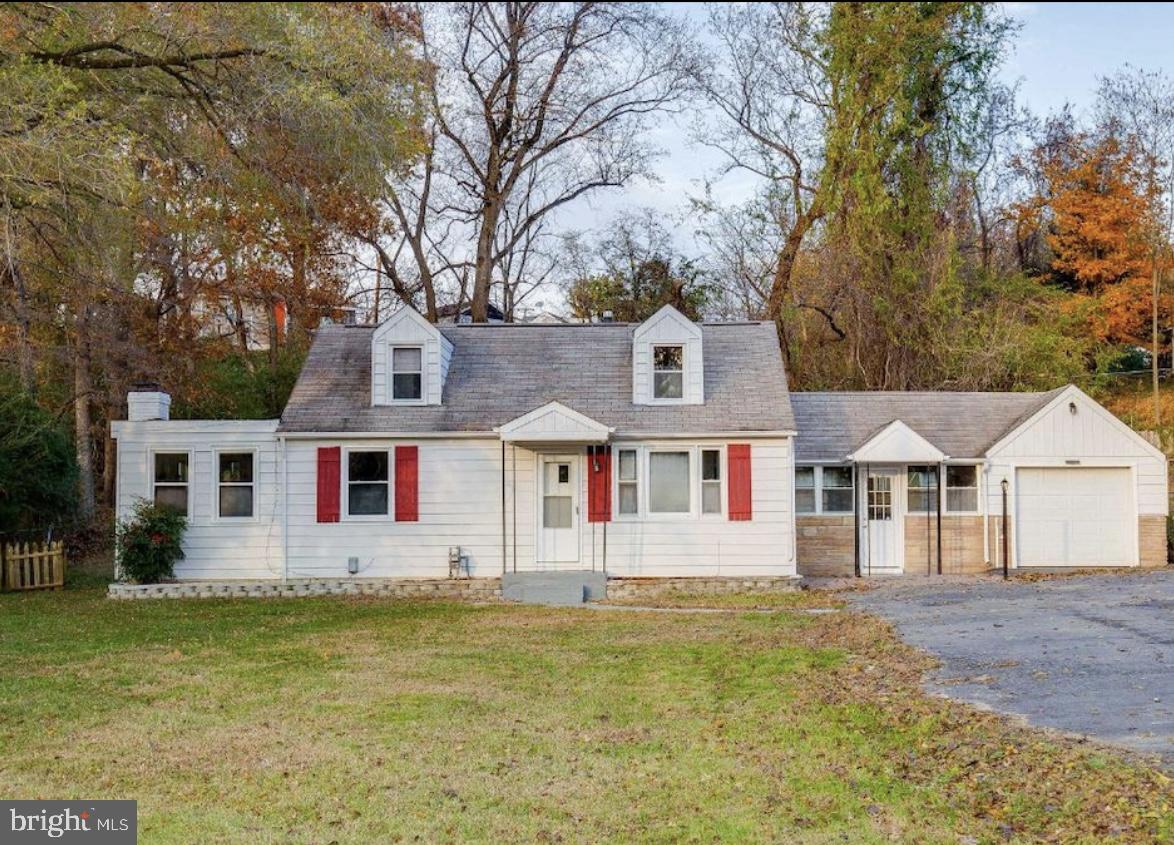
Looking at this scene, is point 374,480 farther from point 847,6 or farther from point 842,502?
point 847,6

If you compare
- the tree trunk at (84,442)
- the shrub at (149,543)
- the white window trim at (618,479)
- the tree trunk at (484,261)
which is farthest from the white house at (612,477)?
→ the tree trunk at (484,261)

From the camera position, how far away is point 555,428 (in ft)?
55.8

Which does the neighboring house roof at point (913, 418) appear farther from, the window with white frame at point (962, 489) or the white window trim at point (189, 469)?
the white window trim at point (189, 469)

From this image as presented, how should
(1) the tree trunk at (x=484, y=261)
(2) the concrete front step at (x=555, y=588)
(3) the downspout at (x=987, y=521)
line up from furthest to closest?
1. (1) the tree trunk at (x=484, y=261)
2. (3) the downspout at (x=987, y=521)
3. (2) the concrete front step at (x=555, y=588)

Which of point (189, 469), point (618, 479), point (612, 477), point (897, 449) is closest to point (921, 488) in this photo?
point (897, 449)

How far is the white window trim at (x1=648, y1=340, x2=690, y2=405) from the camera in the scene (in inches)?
726

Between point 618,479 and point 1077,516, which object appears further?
point 1077,516

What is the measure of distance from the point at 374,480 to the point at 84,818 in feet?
39.8

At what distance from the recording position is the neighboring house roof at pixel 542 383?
1797cm

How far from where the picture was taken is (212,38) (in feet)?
37.8

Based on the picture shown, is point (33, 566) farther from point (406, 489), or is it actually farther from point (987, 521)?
point (987, 521)

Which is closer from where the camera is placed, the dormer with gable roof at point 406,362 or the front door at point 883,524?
the dormer with gable roof at point 406,362

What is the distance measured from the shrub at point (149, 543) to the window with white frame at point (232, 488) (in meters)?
0.74

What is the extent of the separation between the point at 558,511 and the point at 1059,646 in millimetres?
9095
